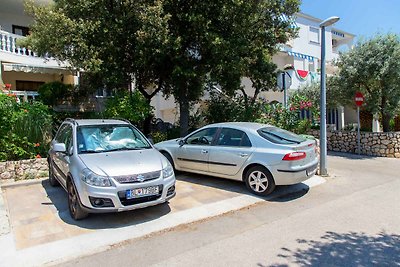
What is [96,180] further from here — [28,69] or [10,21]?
[10,21]

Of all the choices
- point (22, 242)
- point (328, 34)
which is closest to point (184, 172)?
point (22, 242)

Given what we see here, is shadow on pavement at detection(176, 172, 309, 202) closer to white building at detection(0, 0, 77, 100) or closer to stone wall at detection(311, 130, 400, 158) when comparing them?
stone wall at detection(311, 130, 400, 158)

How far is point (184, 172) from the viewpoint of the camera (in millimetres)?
8211

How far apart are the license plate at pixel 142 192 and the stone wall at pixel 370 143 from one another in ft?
36.3

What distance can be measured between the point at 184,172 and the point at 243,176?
2.25m

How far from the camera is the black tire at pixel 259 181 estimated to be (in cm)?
610

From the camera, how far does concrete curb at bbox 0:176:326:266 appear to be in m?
3.74

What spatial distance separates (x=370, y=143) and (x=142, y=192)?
11339 millimetres

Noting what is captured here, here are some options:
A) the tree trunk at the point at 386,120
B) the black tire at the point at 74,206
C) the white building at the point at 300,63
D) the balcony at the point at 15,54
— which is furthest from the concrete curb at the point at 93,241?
the white building at the point at 300,63

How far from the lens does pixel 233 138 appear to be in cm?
669

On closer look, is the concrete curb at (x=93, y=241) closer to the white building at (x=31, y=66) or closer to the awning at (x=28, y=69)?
the white building at (x=31, y=66)

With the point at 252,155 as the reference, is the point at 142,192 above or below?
below

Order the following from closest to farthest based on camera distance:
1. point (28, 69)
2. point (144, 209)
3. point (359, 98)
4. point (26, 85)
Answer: point (144, 209)
point (359, 98)
point (28, 69)
point (26, 85)

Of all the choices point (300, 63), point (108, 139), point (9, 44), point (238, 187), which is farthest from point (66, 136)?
point (300, 63)
